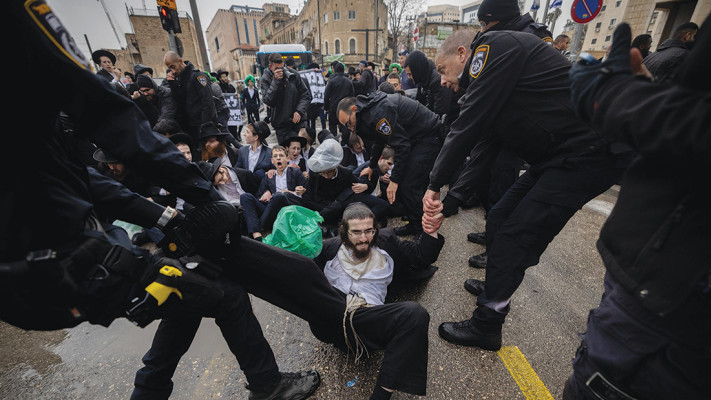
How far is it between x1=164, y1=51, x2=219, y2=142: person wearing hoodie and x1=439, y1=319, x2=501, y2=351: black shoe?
161 inches

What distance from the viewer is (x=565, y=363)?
5.59 feet

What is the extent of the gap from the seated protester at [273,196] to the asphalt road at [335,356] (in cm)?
106

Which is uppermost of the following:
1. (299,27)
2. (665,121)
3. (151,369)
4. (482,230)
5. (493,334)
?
(299,27)

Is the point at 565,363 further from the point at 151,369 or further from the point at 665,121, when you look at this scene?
the point at 151,369

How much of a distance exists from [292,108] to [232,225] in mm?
4428

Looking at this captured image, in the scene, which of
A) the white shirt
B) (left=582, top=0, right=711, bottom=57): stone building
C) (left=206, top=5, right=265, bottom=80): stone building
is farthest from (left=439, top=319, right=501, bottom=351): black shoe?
(left=206, top=5, right=265, bottom=80): stone building

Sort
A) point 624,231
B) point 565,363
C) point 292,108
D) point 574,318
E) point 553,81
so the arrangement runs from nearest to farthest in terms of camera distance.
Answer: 1. point 624,231
2. point 553,81
3. point 565,363
4. point 574,318
5. point 292,108

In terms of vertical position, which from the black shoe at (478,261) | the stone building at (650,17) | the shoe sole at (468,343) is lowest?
the black shoe at (478,261)

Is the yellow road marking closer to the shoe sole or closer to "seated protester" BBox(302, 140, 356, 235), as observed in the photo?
the shoe sole

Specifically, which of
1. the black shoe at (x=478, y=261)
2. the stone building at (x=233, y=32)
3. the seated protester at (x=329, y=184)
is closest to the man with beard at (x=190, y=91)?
the seated protester at (x=329, y=184)

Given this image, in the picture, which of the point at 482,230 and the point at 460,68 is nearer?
the point at 460,68

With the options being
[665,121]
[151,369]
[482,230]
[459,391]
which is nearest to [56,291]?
[151,369]

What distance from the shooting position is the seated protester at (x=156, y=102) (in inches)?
171

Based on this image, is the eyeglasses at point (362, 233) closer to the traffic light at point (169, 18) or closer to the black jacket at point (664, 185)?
the black jacket at point (664, 185)
